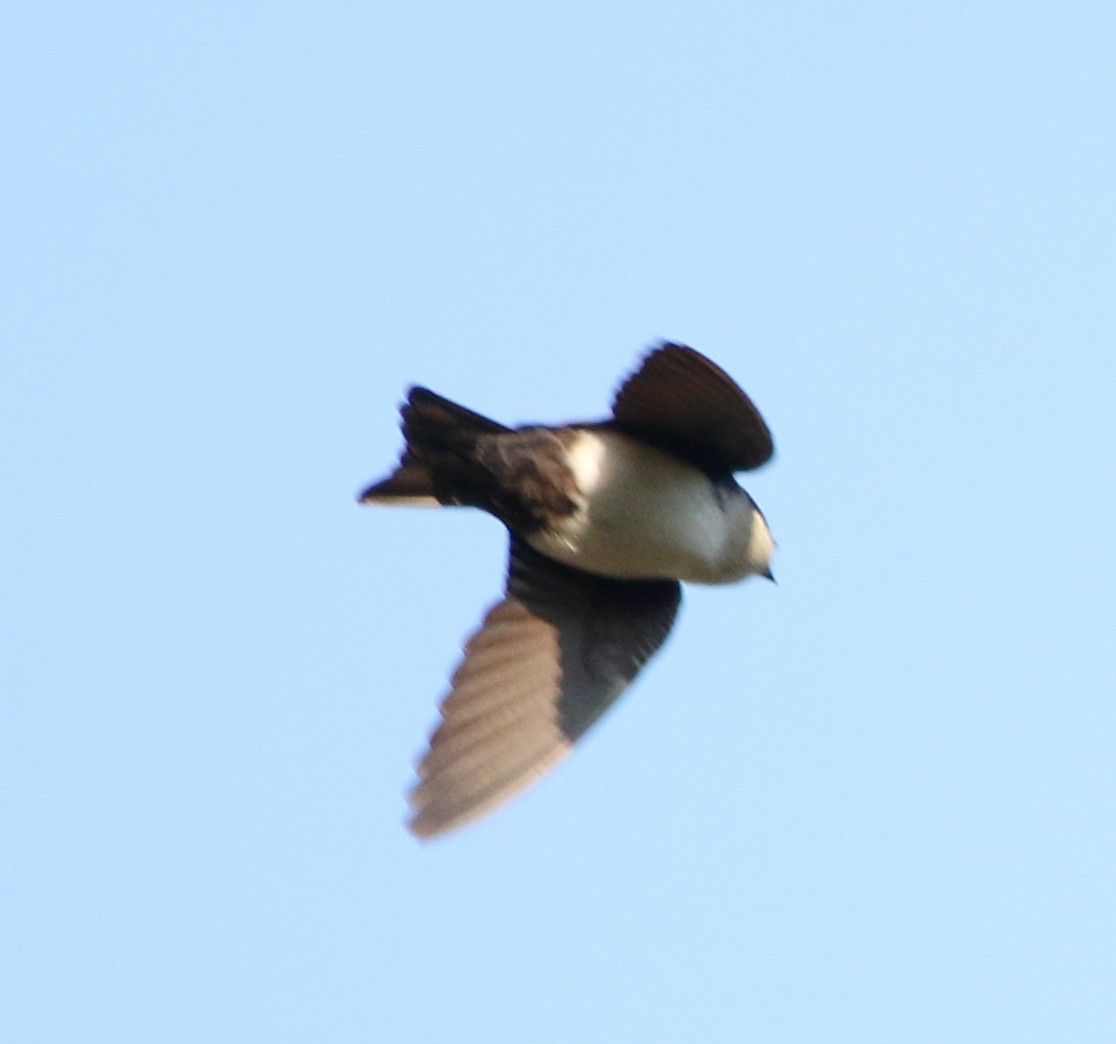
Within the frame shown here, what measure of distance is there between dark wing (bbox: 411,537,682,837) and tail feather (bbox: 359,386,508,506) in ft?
1.62

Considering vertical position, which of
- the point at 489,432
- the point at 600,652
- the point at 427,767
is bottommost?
the point at 427,767

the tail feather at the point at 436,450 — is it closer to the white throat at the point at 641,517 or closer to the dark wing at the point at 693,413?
the white throat at the point at 641,517

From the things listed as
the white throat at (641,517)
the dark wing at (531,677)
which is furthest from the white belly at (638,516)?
the dark wing at (531,677)

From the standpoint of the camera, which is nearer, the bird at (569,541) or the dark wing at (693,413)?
the dark wing at (693,413)

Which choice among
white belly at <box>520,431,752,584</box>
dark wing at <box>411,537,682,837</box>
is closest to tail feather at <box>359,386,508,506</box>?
white belly at <box>520,431,752,584</box>

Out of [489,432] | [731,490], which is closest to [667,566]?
[731,490]

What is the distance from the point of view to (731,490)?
30.2 feet

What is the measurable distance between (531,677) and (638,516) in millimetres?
709

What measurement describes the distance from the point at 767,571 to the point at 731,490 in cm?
57

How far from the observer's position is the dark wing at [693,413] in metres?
8.08

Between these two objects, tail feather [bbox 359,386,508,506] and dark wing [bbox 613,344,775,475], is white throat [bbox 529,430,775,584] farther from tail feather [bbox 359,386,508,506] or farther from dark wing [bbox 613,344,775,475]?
tail feather [bbox 359,386,508,506]

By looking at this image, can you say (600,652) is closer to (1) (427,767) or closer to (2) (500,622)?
(2) (500,622)

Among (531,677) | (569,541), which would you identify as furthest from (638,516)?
(531,677)

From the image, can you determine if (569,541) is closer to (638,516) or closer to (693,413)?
(638,516)
